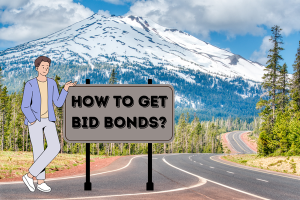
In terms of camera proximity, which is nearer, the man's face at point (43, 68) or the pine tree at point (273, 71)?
the man's face at point (43, 68)

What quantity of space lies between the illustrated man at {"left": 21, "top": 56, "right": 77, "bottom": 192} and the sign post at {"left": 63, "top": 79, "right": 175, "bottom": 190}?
0.24m

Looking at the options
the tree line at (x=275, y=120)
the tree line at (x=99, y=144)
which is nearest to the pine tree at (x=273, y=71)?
the tree line at (x=275, y=120)

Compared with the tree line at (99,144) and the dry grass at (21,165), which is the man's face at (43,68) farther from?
the tree line at (99,144)

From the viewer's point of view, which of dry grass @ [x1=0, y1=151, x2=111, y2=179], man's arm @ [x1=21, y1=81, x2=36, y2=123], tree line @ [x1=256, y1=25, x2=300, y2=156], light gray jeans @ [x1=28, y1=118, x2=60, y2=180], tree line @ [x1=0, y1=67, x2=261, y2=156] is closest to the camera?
man's arm @ [x1=21, y1=81, x2=36, y2=123]

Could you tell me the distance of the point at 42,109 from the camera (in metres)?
4.97

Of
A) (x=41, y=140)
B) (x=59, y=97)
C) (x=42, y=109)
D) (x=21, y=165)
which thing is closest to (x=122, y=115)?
(x=59, y=97)

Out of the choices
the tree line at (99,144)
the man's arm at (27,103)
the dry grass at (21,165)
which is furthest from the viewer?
the tree line at (99,144)

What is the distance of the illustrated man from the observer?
192 inches

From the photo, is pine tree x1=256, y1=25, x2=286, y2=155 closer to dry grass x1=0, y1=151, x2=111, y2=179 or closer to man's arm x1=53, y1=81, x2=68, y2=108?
dry grass x1=0, y1=151, x2=111, y2=179

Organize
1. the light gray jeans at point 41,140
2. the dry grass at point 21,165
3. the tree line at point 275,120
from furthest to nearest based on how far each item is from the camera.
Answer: the tree line at point 275,120
the dry grass at point 21,165
the light gray jeans at point 41,140

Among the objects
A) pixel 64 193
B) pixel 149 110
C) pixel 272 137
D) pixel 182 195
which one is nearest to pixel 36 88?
pixel 149 110

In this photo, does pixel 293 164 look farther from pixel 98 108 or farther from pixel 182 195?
pixel 98 108

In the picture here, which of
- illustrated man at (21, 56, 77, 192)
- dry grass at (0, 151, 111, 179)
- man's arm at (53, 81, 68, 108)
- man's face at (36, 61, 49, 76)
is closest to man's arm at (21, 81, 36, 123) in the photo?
illustrated man at (21, 56, 77, 192)

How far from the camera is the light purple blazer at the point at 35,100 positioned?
4812 mm
